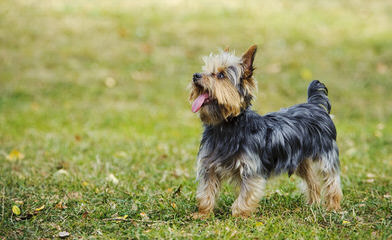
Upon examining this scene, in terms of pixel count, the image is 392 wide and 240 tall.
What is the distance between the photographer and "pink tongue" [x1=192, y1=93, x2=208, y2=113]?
13.8 feet

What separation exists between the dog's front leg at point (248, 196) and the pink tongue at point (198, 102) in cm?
88

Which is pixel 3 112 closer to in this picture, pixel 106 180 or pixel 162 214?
pixel 106 180

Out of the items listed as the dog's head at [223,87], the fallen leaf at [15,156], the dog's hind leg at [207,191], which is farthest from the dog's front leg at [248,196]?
the fallen leaf at [15,156]

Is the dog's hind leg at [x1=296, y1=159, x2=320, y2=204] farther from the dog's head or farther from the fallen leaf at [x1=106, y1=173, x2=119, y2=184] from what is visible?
the fallen leaf at [x1=106, y1=173, x2=119, y2=184]

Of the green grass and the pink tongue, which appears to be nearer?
the pink tongue

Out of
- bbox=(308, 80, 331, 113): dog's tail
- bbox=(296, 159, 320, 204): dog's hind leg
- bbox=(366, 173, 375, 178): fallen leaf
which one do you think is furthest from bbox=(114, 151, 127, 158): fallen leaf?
bbox=(366, 173, 375, 178): fallen leaf

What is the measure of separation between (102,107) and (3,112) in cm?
223

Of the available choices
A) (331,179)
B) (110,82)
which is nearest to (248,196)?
(331,179)

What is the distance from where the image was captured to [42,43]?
45.3ft

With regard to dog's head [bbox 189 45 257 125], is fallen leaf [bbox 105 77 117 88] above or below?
below

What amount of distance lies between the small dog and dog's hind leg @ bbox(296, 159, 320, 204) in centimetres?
13

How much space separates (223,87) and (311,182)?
1.80 meters

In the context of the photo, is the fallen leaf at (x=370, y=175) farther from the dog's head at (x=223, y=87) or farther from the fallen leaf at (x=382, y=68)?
the fallen leaf at (x=382, y=68)

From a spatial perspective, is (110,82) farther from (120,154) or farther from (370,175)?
(370,175)
